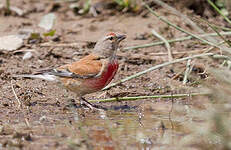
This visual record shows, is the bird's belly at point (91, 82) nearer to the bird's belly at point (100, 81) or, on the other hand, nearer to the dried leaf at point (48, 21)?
the bird's belly at point (100, 81)

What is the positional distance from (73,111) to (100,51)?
105 centimetres

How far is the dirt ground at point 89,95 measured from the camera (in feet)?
15.1

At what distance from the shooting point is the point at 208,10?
8.88 metres

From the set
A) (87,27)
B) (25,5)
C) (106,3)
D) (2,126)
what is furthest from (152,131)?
(25,5)

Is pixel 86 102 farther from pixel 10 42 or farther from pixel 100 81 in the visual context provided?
pixel 10 42

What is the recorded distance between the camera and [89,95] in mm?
6582

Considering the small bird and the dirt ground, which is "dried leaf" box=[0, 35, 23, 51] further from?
the small bird

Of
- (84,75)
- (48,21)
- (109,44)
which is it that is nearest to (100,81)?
(84,75)

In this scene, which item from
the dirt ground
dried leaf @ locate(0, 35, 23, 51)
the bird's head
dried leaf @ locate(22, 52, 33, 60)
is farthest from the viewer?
dried leaf @ locate(0, 35, 23, 51)

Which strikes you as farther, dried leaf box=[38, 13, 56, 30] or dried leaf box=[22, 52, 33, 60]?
dried leaf box=[38, 13, 56, 30]

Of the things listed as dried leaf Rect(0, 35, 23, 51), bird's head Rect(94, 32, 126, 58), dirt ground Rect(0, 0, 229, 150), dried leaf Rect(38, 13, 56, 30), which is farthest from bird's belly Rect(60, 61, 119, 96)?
dried leaf Rect(38, 13, 56, 30)

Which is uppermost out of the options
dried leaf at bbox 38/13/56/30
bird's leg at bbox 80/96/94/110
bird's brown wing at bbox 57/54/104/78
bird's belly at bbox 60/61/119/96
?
dried leaf at bbox 38/13/56/30

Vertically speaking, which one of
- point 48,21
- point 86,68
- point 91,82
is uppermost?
point 48,21

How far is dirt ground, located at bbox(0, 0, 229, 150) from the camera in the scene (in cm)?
459
